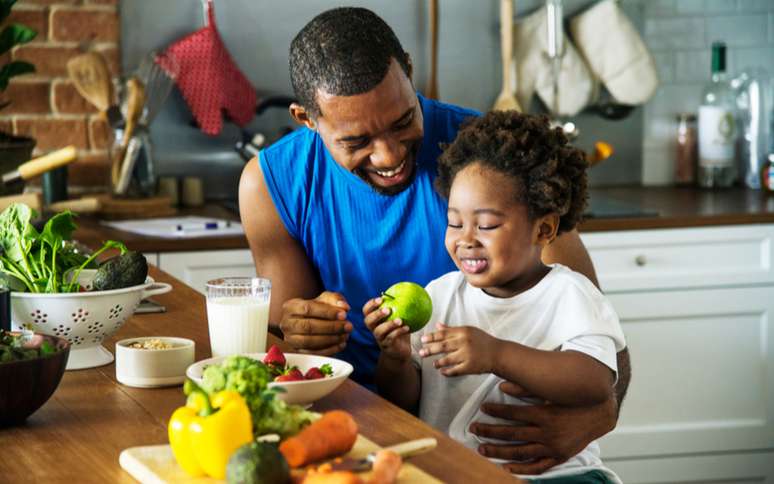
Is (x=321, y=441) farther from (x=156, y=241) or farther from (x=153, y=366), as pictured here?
(x=156, y=241)

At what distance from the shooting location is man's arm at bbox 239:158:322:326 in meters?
2.36

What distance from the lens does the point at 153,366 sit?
5.45 ft

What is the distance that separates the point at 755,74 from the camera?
4.13m

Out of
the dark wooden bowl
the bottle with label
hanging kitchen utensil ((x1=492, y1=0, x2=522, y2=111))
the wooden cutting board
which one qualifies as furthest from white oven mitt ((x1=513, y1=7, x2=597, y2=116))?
the wooden cutting board

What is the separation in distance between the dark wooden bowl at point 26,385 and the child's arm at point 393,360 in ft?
1.57

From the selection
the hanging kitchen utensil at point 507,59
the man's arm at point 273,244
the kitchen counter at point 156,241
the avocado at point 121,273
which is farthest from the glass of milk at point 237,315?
the hanging kitchen utensil at point 507,59

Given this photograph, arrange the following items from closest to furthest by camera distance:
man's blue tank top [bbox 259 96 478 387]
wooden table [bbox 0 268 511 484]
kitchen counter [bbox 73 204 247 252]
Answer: wooden table [bbox 0 268 511 484] < man's blue tank top [bbox 259 96 478 387] < kitchen counter [bbox 73 204 247 252]

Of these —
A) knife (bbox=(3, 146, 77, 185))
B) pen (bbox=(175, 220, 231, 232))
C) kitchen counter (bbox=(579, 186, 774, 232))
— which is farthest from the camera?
kitchen counter (bbox=(579, 186, 774, 232))

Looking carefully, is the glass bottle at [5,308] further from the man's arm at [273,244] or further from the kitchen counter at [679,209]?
the kitchen counter at [679,209]

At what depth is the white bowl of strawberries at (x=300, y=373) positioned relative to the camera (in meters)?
1.47

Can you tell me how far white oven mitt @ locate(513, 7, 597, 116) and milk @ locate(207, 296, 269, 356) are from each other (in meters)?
2.46

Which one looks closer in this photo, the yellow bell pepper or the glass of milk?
the yellow bell pepper

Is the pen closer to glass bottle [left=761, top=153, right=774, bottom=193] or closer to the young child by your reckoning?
the young child

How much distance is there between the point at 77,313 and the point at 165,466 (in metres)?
0.52
